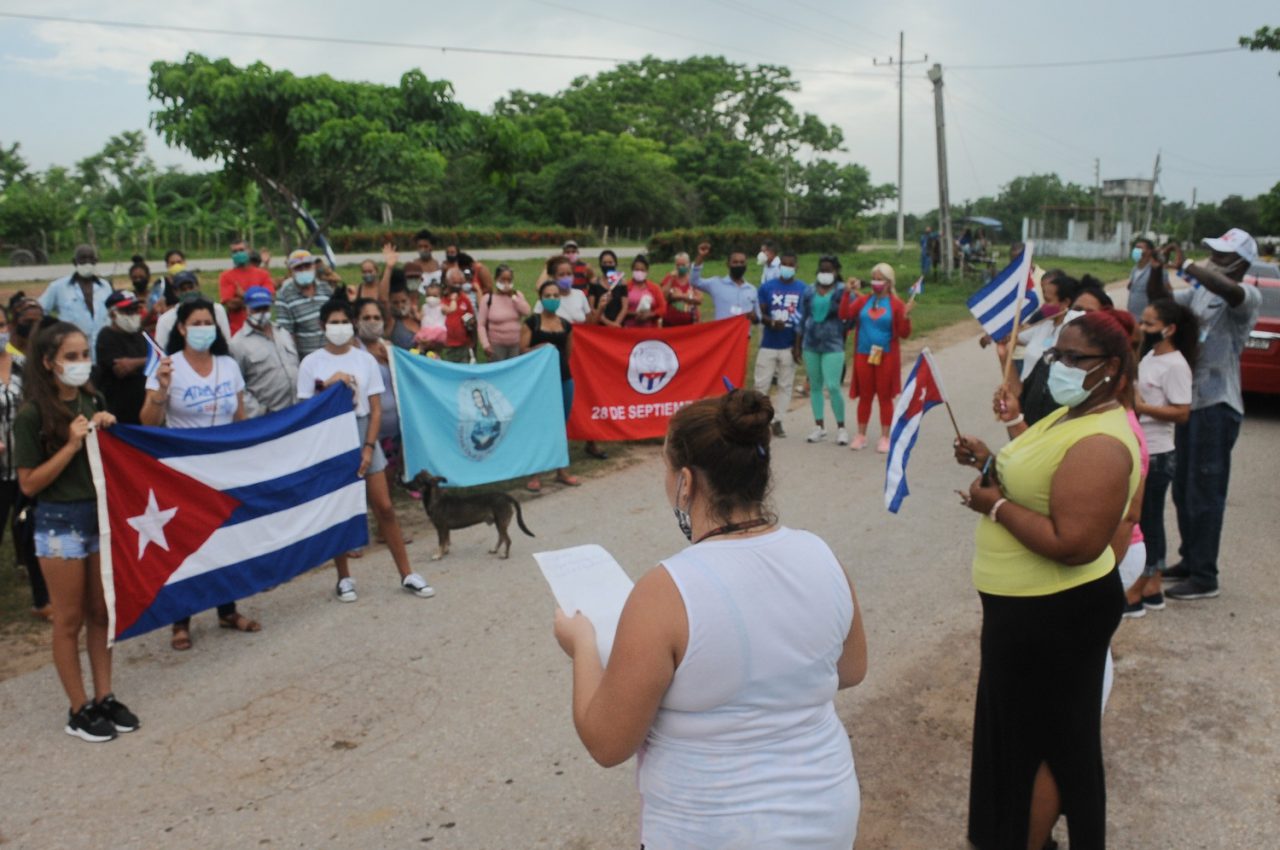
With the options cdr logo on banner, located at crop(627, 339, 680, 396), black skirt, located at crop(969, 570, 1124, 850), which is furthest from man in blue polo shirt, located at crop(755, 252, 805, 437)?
black skirt, located at crop(969, 570, 1124, 850)

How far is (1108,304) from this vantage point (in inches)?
241

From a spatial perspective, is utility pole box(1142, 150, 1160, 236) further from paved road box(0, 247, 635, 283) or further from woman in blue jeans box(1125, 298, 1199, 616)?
woman in blue jeans box(1125, 298, 1199, 616)

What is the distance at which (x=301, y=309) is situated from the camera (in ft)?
29.8

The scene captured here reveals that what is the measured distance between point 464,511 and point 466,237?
3670cm

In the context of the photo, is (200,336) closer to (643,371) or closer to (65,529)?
(65,529)

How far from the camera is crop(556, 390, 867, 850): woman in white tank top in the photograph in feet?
6.85

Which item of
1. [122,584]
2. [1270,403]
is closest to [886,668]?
[122,584]

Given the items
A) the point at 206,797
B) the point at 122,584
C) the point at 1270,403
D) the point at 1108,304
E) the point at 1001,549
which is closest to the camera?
the point at 1001,549

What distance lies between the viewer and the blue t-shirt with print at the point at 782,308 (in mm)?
11172

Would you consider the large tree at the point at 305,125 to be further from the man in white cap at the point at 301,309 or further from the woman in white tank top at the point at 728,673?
the woman in white tank top at the point at 728,673

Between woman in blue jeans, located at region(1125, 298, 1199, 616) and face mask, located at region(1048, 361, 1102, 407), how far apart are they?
9.42ft

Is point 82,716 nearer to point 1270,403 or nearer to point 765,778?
point 765,778

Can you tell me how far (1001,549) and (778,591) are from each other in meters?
1.49

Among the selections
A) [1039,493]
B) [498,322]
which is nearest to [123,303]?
[498,322]
